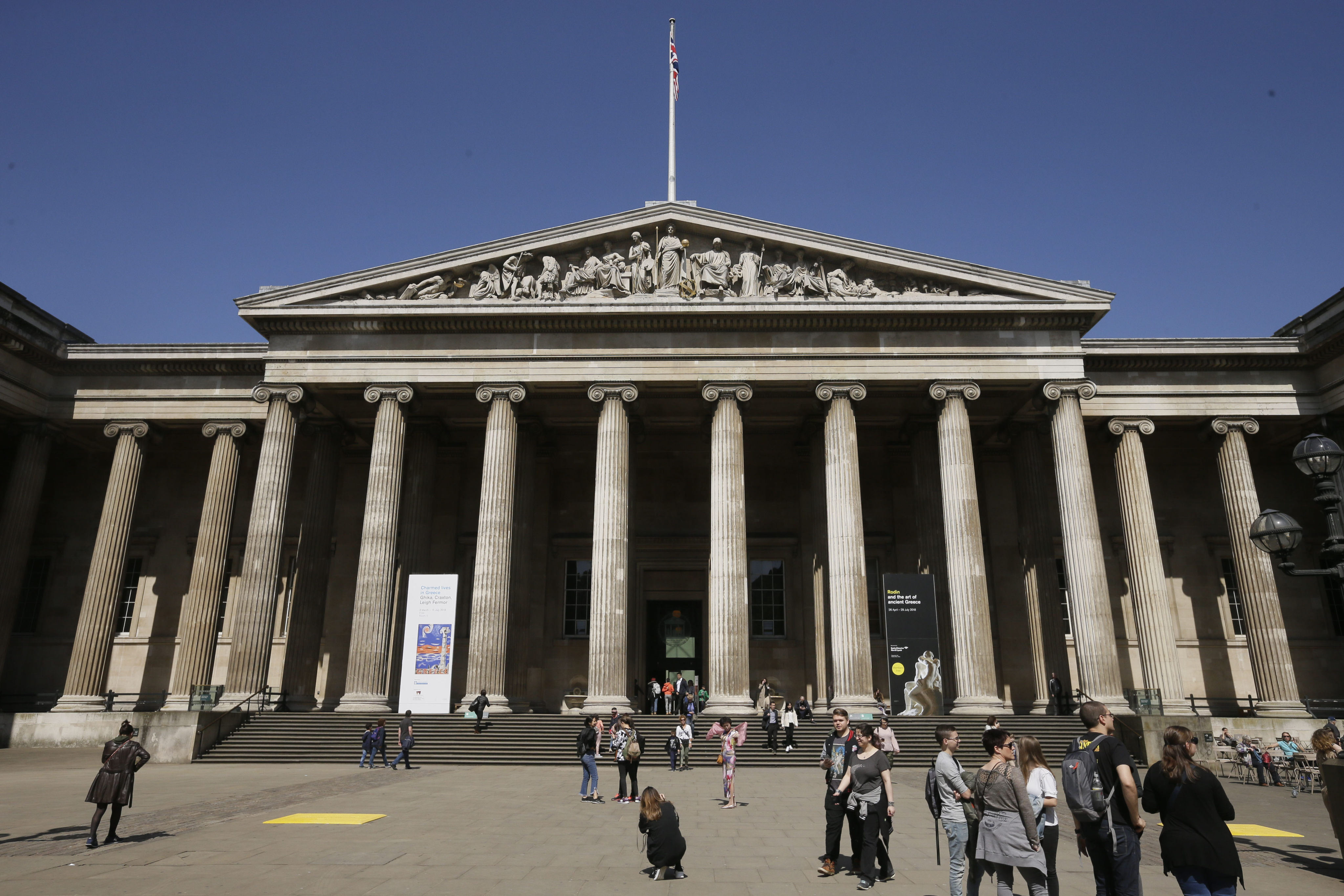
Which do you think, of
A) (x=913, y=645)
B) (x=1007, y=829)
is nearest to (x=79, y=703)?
(x=913, y=645)

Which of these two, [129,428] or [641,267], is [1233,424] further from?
[129,428]

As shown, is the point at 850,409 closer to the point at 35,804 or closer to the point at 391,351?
the point at 391,351

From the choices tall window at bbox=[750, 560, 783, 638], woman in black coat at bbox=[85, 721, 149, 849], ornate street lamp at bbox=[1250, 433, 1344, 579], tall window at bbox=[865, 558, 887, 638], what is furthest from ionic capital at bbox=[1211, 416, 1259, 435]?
woman in black coat at bbox=[85, 721, 149, 849]

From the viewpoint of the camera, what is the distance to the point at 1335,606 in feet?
103

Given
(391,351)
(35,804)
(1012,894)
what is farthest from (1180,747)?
(391,351)

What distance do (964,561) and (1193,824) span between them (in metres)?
19.4

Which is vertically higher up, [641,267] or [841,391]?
[641,267]

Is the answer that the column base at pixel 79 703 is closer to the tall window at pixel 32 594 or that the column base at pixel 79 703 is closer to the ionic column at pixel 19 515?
the ionic column at pixel 19 515

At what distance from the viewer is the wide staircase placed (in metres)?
22.0

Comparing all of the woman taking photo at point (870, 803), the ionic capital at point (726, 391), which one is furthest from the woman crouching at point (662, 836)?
the ionic capital at point (726, 391)

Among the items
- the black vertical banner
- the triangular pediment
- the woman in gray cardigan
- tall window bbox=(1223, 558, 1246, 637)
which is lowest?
the woman in gray cardigan

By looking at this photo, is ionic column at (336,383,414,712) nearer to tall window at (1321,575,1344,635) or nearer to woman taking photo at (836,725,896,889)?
woman taking photo at (836,725,896,889)

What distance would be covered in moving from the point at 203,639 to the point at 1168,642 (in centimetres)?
3020

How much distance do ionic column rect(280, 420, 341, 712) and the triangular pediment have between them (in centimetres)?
560
